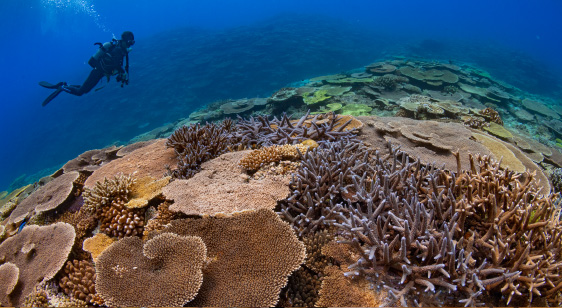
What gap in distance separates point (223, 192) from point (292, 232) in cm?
120

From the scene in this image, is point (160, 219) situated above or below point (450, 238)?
below

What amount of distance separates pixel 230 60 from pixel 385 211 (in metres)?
33.1

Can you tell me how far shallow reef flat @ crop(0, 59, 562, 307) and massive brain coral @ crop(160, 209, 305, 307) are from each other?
0.01 meters

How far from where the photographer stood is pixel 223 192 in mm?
3318

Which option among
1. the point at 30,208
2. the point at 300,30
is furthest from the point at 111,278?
the point at 300,30

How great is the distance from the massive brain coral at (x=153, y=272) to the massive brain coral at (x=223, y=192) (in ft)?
1.75

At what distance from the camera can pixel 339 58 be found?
3253 cm

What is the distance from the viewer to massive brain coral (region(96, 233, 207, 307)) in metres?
2.15

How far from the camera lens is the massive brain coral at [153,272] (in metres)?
2.15

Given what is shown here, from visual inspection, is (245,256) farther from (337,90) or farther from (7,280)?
(337,90)

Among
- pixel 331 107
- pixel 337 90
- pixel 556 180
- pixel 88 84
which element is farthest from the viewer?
pixel 88 84

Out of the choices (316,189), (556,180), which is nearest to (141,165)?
(316,189)

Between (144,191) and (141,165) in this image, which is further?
(141,165)

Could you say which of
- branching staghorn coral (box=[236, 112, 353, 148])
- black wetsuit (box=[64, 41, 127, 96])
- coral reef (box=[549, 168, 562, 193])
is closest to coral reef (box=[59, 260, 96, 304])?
branching staghorn coral (box=[236, 112, 353, 148])
